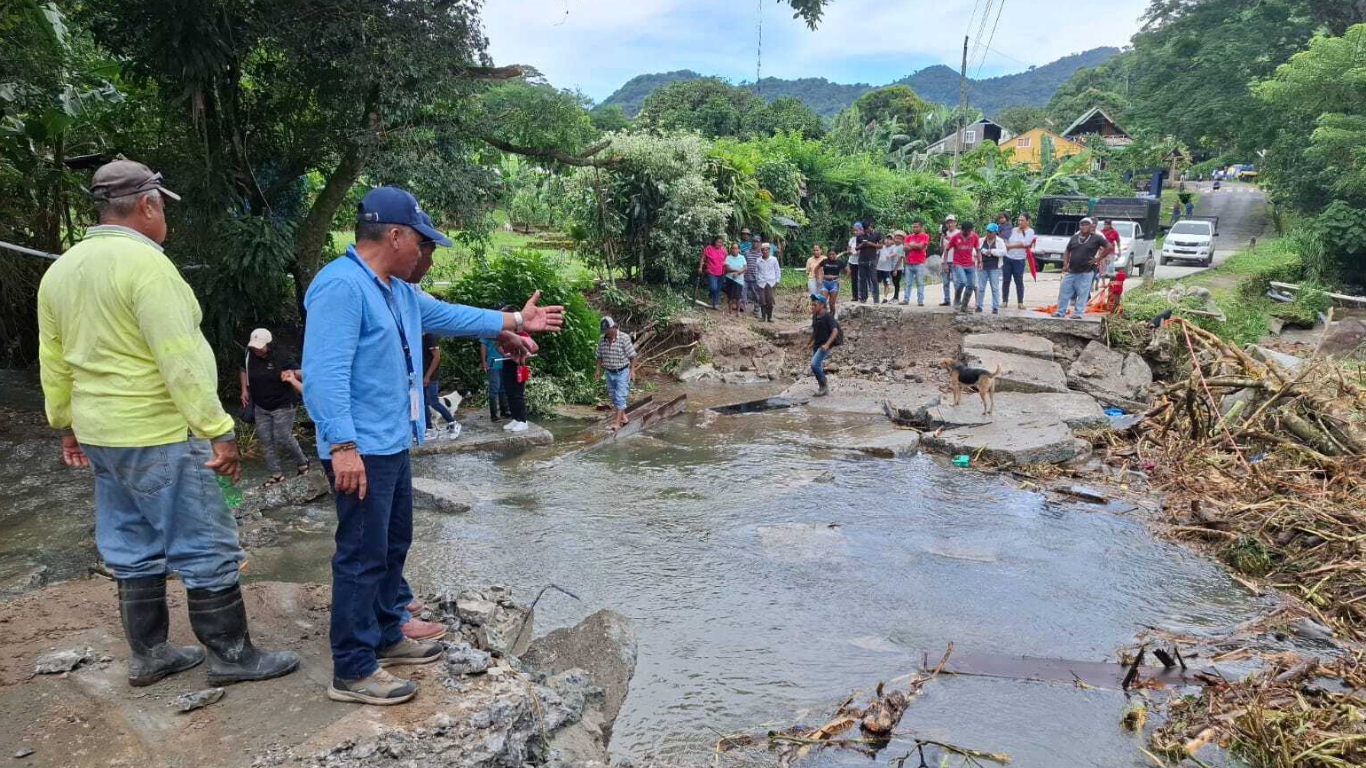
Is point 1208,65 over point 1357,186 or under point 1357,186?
over

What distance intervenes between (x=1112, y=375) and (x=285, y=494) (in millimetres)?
11627

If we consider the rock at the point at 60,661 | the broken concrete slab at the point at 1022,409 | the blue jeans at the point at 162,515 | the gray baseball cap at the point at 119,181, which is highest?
the gray baseball cap at the point at 119,181

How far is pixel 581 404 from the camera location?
1334 cm

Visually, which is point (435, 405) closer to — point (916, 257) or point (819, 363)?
point (819, 363)

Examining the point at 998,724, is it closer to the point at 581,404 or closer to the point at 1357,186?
the point at 581,404

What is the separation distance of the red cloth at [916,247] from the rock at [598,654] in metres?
13.4

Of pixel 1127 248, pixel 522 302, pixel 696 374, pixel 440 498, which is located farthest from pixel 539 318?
pixel 1127 248

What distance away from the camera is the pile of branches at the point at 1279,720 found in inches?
165

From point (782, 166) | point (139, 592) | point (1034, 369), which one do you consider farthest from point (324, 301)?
point (782, 166)

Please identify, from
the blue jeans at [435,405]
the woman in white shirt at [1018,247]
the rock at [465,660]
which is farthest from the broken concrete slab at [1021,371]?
the rock at [465,660]

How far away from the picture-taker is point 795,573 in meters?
6.63

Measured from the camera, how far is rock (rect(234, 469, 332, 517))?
25.8ft

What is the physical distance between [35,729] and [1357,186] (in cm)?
3304

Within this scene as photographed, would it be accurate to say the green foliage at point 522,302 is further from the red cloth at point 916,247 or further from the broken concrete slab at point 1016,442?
the red cloth at point 916,247
